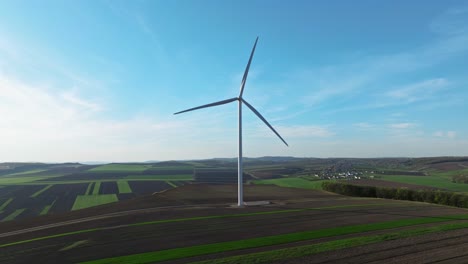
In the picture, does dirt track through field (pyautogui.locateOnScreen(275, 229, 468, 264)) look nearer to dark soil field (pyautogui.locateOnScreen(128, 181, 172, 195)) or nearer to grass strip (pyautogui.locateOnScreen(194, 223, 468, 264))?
grass strip (pyautogui.locateOnScreen(194, 223, 468, 264))

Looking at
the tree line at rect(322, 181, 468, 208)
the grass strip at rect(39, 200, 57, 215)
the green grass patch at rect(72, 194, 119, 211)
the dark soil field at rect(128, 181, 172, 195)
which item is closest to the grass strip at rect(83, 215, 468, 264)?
the tree line at rect(322, 181, 468, 208)

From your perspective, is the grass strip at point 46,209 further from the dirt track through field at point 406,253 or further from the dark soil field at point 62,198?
the dirt track through field at point 406,253

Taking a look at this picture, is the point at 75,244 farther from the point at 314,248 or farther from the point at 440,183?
the point at 440,183

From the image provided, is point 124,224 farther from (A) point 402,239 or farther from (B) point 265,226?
(A) point 402,239

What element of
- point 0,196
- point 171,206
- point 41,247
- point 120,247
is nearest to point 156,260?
point 120,247

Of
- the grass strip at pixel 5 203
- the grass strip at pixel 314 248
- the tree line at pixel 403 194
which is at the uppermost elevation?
the tree line at pixel 403 194

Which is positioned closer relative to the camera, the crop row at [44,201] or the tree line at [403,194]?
the tree line at [403,194]

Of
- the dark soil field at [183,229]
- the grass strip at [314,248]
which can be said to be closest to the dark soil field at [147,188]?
the dark soil field at [183,229]
